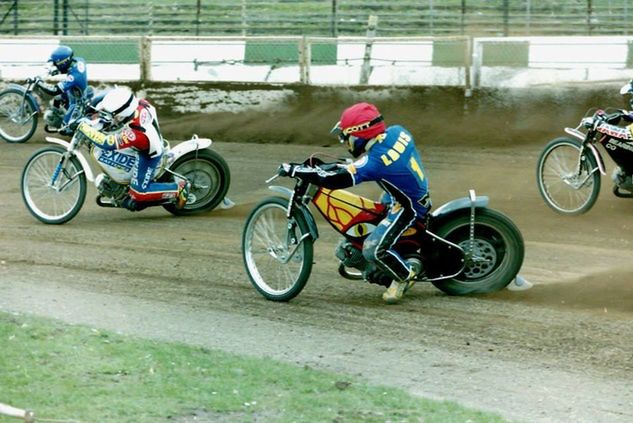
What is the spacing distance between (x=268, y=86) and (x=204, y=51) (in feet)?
5.72

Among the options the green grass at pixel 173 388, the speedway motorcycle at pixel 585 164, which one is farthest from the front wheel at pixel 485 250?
the speedway motorcycle at pixel 585 164

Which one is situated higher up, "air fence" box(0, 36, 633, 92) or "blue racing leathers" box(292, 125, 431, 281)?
"air fence" box(0, 36, 633, 92)

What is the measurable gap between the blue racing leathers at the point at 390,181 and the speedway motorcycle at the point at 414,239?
15 cm

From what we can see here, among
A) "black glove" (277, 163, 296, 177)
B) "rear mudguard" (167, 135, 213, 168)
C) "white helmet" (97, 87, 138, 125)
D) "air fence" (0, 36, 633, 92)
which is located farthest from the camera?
"air fence" (0, 36, 633, 92)

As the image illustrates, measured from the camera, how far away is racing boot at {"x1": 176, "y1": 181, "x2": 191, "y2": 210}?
40.3 feet

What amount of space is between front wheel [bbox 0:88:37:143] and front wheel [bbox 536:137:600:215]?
893cm

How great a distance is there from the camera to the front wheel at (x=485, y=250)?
29.0ft

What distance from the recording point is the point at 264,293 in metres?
9.09

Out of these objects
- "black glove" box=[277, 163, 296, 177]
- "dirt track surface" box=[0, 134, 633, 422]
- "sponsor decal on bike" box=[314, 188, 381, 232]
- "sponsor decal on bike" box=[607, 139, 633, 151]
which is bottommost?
"dirt track surface" box=[0, 134, 633, 422]

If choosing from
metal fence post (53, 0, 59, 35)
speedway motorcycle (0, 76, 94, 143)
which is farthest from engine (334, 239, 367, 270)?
metal fence post (53, 0, 59, 35)

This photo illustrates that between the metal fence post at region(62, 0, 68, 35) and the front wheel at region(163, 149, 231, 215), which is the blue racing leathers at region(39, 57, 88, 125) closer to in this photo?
the front wheel at region(163, 149, 231, 215)

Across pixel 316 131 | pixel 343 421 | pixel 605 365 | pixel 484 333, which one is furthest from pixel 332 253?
pixel 316 131

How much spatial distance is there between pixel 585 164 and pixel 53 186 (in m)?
5.87

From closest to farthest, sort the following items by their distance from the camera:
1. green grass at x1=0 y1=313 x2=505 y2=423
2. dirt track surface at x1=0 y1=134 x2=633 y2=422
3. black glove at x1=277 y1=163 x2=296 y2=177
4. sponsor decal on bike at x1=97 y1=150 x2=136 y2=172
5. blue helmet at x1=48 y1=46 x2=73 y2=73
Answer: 1. green grass at x1=0 y1=313 x2=505 y2=423
2. dirt track surface at x1=0 y1=134 x2=633 y2=422
3. black glove at x1=277 y1=163 x2=296 y2=177
4. sponsor decal on bike at x1=97 y1=150 x2=136 y2=172
5. blue helmet at x1=48 y1=46 x2=73 y2=73
